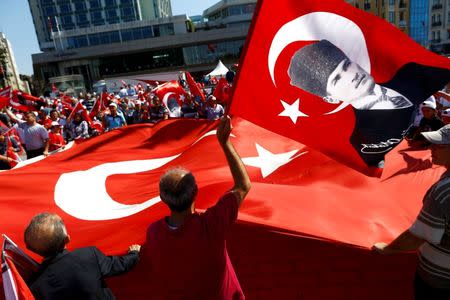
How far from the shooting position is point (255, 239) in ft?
8.50

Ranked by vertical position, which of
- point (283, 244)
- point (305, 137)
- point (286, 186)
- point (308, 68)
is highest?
point (308, 68)

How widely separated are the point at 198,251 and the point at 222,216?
21 centimetres

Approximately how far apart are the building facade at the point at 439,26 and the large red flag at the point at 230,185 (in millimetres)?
71872

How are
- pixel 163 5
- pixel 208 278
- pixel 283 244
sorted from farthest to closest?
pixel 163 5, pixel 283 244, pixel 208 278

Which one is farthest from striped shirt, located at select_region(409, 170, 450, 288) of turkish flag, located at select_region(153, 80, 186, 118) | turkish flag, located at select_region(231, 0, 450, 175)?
turkish flag, located at select_region(153, 80, 186, 118)

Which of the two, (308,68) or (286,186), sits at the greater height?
(308,68)

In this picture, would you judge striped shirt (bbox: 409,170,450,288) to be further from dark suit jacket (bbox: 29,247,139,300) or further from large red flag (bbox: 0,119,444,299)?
dark suit jacket (bbox: 29,247,139,300)

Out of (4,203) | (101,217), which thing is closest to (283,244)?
(101,217)

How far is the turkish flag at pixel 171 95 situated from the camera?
1119 cm

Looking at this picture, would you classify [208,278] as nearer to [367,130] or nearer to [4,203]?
[367,130]

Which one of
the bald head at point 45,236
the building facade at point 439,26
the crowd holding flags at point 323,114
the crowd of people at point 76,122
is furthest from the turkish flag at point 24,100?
the building facade at point 439,26

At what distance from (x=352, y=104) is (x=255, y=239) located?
3.90ft

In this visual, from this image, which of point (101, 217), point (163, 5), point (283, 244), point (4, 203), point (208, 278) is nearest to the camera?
point (208, 278)

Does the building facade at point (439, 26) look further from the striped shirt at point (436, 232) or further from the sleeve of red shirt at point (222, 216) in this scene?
the sleeve of red shirt at point (222, 216)
